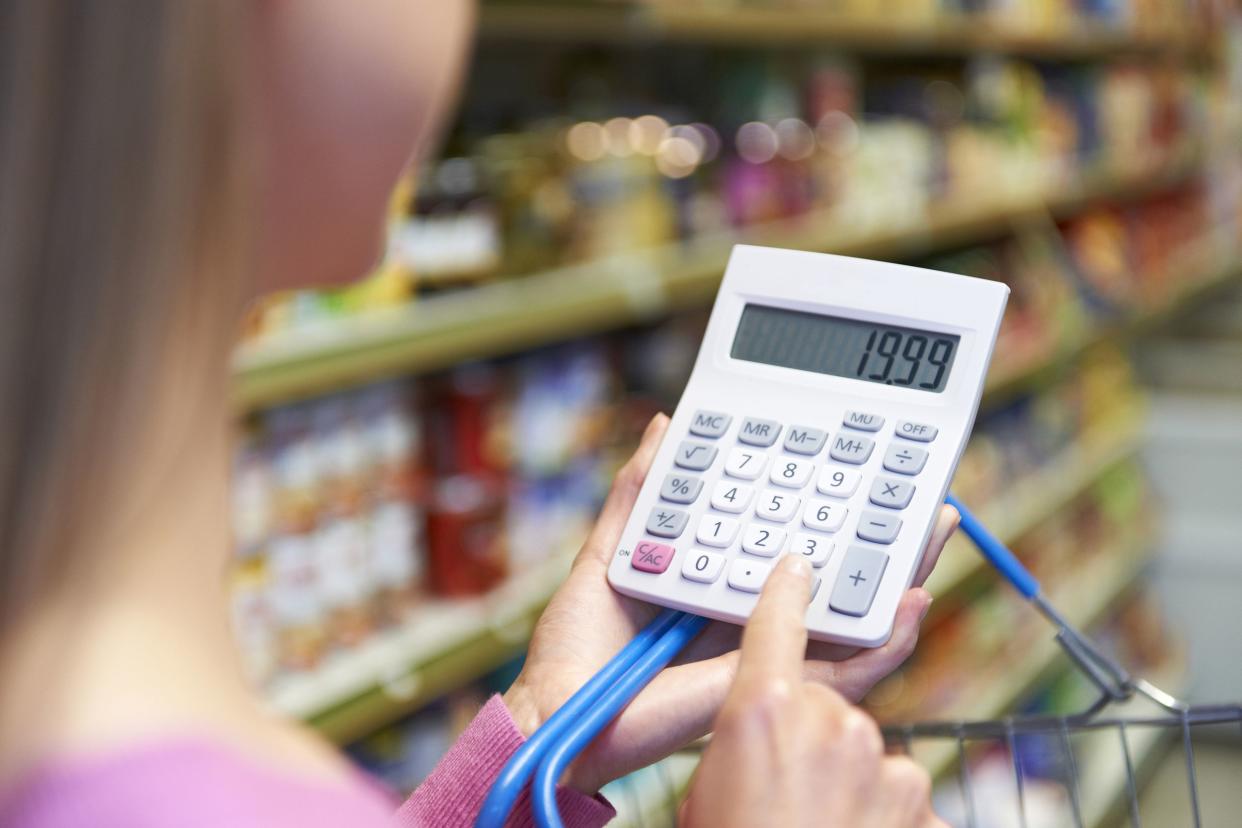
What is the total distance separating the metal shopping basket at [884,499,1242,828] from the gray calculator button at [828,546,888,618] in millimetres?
98

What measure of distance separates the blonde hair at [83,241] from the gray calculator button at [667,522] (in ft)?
1.43

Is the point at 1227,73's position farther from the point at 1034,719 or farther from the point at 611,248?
the point at 1034,719

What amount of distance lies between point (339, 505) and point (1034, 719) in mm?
917

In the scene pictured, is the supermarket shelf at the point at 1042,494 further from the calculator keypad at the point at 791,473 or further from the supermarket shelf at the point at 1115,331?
the calculator keypad at the point at 791,473

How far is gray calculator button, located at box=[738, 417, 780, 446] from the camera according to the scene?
79cm

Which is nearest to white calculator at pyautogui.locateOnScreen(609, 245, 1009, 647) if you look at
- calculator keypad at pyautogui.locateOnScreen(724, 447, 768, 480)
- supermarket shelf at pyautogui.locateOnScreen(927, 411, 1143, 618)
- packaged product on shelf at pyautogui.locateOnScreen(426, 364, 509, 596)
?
calculator keypad at pyautogui.locateOnScreen(724, 447, 768, 480)

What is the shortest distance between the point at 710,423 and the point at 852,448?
9 centimetres

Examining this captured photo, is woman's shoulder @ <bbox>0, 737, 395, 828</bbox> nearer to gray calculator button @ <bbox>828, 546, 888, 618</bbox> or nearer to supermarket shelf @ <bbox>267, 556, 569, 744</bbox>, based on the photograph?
gray calculator button @ <bbox>828, 546, 888, 618</bbox>

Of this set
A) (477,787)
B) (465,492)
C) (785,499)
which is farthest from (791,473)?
(465,492)

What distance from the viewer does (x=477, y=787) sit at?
720 millimetres

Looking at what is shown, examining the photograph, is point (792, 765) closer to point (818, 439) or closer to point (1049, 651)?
point (818, 439)

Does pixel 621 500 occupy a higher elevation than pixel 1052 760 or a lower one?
higher

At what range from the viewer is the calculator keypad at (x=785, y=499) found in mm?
722

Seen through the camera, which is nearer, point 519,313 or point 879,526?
point 879,526
